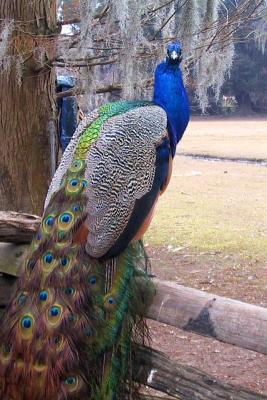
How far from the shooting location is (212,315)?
2029 millimetres

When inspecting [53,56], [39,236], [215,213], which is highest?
[53,56]

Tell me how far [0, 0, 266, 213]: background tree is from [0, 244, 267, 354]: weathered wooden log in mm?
2056

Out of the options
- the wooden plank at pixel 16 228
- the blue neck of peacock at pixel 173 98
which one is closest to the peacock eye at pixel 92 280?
the wooden plank at pixel 16 228

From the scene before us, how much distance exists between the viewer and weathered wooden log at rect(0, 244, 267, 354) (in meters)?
1.93

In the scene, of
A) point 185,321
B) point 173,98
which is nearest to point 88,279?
point 185,321

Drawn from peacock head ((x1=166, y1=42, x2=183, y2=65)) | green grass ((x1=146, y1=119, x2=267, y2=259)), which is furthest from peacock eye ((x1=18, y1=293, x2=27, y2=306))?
green grass ((x1=146, y1=119, x2=267, y2=259))

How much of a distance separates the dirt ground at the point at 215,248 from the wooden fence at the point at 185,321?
4.31 feet

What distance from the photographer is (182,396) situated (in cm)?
225

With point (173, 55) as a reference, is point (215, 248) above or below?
below

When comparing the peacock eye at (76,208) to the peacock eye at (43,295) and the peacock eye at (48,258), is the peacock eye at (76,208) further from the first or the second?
the peacock eye at (43,295)

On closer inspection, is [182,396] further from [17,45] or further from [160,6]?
[160,6]

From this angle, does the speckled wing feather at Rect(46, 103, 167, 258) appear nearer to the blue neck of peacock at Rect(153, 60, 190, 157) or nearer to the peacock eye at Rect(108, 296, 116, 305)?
the peacock eye at Rect(108, 296, 116, 305)

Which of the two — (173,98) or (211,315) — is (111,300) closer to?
(211,315)

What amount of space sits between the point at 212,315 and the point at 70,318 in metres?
0.46
